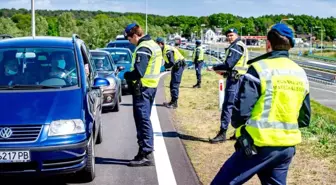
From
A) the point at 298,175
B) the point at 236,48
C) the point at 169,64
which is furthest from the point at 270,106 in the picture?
the point at 169,64

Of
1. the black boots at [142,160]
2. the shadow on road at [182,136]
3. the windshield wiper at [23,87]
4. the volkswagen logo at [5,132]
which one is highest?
the windshield wiper at [23,87]

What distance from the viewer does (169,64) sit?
543 inches

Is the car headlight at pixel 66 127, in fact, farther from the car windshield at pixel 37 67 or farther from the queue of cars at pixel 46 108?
the car windshield at pixel 37 67

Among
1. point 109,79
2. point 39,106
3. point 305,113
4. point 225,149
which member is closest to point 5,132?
point 39,106

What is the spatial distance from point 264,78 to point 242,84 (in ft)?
0.58

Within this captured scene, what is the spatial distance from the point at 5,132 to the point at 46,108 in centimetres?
55

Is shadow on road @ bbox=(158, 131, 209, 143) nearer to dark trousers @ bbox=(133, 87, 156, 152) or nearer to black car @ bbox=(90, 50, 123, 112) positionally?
dark trousers @ bbox=(133, 87, 156, 152)

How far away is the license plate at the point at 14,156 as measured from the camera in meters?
5.45

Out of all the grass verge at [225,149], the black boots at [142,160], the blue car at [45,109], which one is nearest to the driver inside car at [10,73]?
the blue car at [45,109]

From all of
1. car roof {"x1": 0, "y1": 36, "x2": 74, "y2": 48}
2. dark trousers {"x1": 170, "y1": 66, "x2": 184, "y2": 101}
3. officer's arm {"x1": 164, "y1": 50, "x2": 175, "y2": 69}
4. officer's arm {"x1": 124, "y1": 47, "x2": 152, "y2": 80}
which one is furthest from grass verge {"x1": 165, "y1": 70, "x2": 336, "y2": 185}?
car roof {"x1": 0, "y1": 36, "x2": 74, "y2": 48}

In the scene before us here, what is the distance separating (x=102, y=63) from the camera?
13.9m

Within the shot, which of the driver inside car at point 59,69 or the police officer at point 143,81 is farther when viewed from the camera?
the police officer at point 143,81

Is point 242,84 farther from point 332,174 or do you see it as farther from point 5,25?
point 5,25

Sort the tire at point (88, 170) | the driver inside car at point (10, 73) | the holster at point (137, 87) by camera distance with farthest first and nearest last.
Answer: the holster at point (137, 87)
the driver inside car at point (10, 73)
the tire at point (88, 170)
